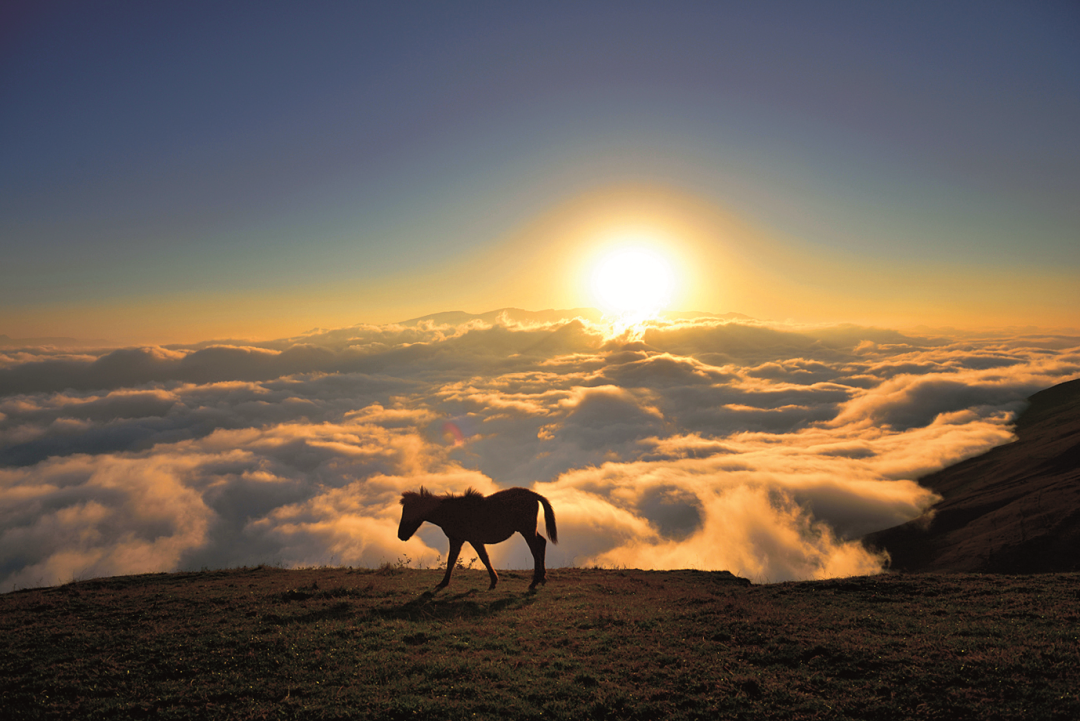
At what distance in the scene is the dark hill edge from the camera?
2008 inches

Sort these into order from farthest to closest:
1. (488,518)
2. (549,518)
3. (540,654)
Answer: (549,518), (488,518), (540,654)

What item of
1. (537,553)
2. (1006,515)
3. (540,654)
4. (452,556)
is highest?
(540,654)

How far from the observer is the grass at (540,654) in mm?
7895

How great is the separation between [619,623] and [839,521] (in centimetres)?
11653

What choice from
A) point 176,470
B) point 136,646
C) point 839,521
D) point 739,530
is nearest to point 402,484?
point 176,470

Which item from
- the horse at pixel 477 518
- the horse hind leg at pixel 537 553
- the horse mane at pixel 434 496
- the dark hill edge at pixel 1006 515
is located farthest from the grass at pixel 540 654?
the dark hill edge at pixel 1006 515

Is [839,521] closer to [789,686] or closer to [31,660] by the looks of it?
[789,686]

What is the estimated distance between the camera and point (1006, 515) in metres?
66.2

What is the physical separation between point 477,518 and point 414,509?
2.46 m

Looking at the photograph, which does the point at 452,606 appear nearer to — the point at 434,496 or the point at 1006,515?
the point at 434,496

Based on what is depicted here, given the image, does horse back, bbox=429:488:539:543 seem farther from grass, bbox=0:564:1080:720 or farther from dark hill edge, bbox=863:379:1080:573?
dark hill edge, bbox=863:379:1080:573

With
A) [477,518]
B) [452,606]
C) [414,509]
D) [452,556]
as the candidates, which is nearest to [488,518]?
[477,518]

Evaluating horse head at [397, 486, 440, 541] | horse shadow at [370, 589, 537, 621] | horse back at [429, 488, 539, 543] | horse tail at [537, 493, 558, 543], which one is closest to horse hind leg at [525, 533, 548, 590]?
horse back at [429, 488, 539, 543]

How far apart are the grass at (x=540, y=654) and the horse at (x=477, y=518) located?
5.44ft
